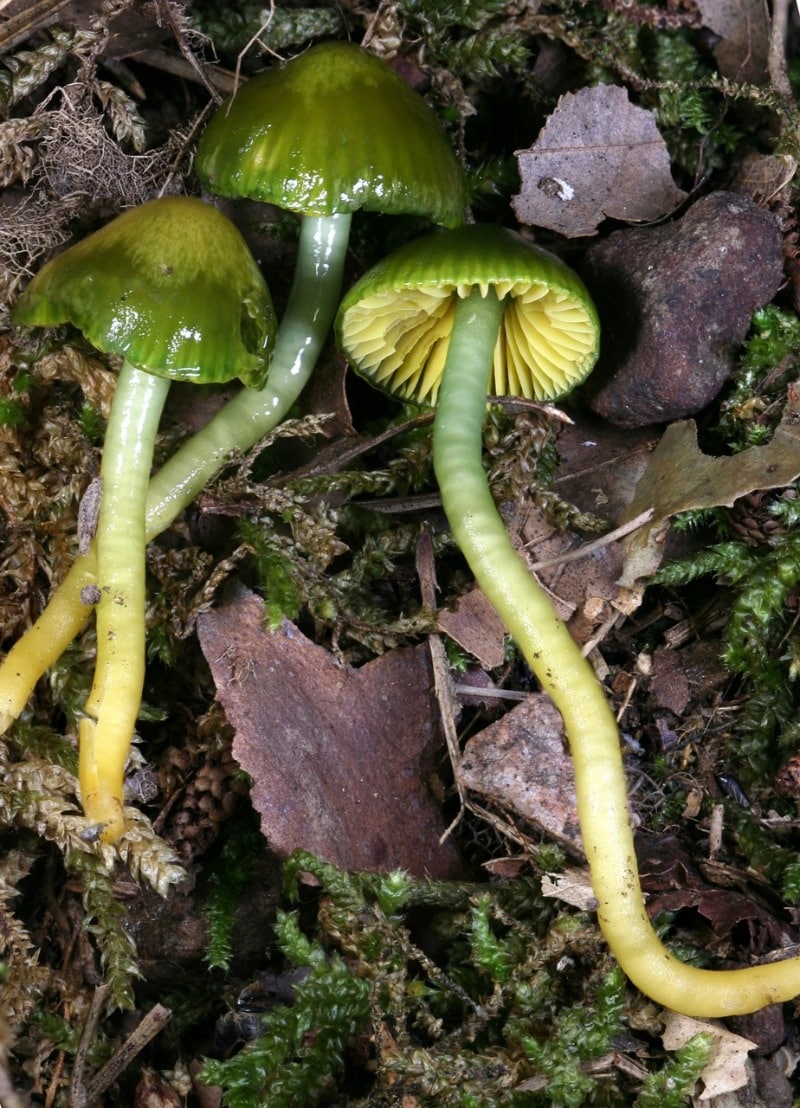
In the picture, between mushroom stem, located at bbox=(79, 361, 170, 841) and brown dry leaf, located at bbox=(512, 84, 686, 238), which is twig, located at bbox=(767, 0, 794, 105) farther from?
mushroom stem, located at bbox=(79, 361, 170, 841)

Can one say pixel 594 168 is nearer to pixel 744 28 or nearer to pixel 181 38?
pixel 744 28

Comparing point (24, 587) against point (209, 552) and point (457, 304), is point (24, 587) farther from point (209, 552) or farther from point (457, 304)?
point (457, 304)

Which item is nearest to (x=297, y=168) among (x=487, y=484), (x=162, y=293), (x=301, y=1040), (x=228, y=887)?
(x=162, y=293)

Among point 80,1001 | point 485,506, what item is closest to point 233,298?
point 485,506

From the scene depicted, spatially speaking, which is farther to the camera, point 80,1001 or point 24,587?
point 24,587

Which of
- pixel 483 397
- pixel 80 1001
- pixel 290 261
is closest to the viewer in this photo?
pixel 80 1001
